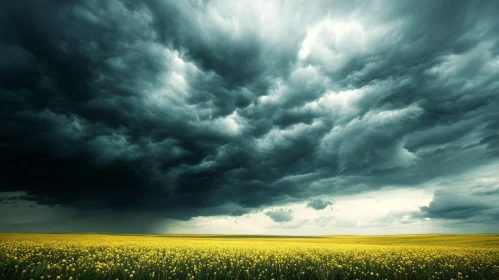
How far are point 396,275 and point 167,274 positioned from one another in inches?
568

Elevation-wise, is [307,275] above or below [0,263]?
below

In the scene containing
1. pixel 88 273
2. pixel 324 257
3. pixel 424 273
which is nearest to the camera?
pixel 88 273

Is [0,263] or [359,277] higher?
[0,263]

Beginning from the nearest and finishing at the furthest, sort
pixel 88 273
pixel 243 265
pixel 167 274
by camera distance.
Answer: pixel 88 273, pixel 167 274, pixel 243 265

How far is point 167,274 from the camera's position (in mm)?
15805

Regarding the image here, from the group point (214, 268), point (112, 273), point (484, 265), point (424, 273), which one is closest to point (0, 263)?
point (112, 273)

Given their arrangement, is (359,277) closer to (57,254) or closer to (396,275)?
(396,275)

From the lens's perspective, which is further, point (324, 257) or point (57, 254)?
point (324, 257)

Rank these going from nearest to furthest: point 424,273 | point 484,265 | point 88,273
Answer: point 88,273
point 424,273
point 484,265

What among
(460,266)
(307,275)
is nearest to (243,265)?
(307,275)

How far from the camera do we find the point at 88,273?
1473 centimetres

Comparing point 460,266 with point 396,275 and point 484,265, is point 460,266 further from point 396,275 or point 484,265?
point 396,275

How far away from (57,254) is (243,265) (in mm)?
14162

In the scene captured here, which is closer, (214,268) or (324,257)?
(214,268)
